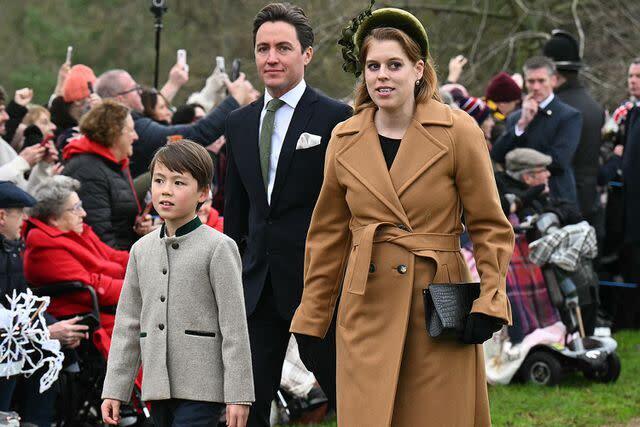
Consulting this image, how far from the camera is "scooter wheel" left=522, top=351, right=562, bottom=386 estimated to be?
387 inches

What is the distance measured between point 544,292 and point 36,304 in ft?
14.5

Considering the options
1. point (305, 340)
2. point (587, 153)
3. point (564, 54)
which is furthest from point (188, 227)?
point (564, 54)

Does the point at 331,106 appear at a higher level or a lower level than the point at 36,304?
higher

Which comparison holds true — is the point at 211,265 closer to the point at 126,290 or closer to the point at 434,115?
the point at 126,290

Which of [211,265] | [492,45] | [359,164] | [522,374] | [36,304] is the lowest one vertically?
[522,374]

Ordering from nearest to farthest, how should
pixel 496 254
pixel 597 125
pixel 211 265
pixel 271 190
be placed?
pixel 496 254, pixel 211 265, pixel 271 190, pixel 597 125

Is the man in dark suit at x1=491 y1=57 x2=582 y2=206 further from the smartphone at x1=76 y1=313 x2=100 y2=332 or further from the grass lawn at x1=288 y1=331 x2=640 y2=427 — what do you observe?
the smartphone at x1=76 y1=313 x2=100 y2=332

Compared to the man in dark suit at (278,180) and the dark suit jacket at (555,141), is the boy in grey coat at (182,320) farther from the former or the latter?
the dark suit jacket at (555,141)

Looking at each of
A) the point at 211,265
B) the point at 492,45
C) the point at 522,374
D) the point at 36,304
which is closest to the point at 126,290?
the point at 211,265

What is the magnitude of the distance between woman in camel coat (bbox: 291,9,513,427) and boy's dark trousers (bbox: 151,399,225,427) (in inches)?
21.2

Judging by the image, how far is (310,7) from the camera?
2169 centimetres

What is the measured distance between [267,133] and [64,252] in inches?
81.2

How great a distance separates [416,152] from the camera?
17.0 ft

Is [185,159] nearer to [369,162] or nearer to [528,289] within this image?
[369,162]
